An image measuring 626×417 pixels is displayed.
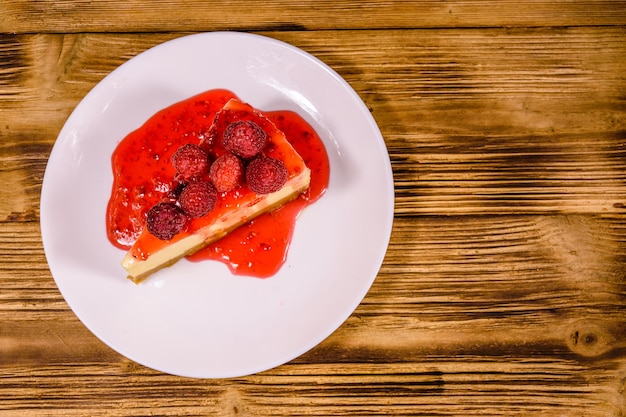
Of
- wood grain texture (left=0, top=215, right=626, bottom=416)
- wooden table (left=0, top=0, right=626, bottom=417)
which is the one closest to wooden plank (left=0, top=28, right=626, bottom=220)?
wooden table (left=0, top=0, right=626, bottom=417)

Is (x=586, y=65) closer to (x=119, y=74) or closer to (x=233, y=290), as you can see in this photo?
(x=233, y=290)

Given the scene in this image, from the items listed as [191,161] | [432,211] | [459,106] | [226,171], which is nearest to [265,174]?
[226,171]

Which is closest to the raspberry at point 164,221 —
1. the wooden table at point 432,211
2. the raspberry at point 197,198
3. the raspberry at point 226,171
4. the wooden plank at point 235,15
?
the raspberry at point 197,198

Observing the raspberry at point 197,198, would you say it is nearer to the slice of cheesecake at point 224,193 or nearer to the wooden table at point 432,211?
the slice of cheesecake at point 224,193

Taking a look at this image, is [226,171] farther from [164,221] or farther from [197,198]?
[164,221]

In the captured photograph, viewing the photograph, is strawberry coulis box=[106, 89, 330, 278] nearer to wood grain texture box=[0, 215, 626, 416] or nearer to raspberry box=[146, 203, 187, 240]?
raspberry box=[146, 203, 187, 240]

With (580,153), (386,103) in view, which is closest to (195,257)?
(386,103)
